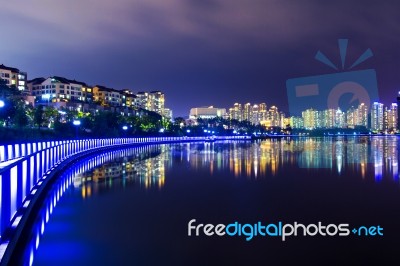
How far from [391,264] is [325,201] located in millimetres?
4434

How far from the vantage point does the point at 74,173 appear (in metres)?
16.8

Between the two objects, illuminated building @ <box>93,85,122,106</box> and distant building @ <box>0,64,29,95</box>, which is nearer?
distant building @ <box>0,64,29,95</box>

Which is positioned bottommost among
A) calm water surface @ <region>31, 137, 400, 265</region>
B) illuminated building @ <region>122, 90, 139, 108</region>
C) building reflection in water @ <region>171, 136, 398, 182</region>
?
calm water surface @ <region>31, 137, 400, 265</region>

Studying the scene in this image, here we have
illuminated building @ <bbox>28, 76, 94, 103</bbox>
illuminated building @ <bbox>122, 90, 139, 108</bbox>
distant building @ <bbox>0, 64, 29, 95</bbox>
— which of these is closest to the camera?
distant building @ <bbox>0, 64, 29, 95</bbox>

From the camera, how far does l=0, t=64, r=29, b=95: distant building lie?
382 feet

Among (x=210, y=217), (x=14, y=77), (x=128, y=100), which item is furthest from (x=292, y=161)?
(x=128, y=100)

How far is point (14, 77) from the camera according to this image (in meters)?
121

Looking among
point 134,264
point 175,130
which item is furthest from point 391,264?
point 175,130

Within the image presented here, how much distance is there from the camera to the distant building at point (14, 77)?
382ft

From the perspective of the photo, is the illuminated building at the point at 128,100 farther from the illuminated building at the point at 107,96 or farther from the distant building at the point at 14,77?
the distant building at the point at 14,77

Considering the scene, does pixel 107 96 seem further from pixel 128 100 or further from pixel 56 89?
pixel 56 89

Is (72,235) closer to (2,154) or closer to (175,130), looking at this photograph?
(2,154)

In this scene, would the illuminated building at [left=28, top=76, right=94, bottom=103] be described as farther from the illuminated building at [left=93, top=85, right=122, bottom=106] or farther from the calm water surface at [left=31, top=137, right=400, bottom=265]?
the calm water surface at [left=31, top=137, right=400, bottom=265]

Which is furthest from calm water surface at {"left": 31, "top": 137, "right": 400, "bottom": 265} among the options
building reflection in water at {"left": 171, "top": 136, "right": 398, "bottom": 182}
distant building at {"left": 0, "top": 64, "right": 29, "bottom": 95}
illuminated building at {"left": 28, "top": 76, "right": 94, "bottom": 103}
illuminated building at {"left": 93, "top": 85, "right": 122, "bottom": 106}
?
illuminated building at {"left": 93, "top": 85, "right": 122, "bottom": 106}
